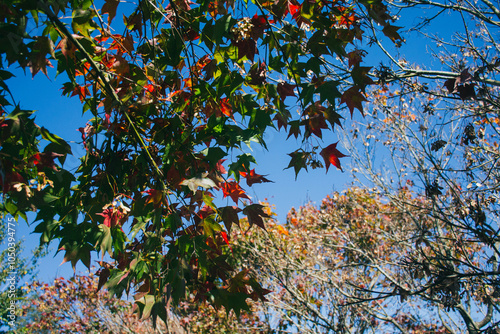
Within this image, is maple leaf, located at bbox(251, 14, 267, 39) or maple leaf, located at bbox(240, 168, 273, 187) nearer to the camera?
maple leaf, located at bbox(251, 14, 267, 39)

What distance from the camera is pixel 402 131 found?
6.28 m

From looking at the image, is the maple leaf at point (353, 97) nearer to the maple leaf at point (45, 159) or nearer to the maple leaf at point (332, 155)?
the maple leaf at point (332, 155)

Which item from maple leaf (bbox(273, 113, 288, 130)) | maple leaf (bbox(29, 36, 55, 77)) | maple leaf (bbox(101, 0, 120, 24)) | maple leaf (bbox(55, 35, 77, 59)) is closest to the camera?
maple leaf (bbox(29, 36, 55, 77))

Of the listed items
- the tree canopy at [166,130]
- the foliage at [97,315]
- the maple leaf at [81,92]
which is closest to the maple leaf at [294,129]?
the tree canopy at [166,130]

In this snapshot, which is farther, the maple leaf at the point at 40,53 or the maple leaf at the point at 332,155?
the maple leaf at the point at 332,155

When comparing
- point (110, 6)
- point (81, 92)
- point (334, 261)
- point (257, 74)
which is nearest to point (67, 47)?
point (110, 6)

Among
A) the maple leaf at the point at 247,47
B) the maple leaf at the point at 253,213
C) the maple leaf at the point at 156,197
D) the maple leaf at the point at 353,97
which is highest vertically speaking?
the maple leaf at the point at 247,47

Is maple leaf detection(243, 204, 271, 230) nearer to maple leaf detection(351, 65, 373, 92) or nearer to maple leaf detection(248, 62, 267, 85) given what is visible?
maple leaf detection(248, 62, 267, 85)

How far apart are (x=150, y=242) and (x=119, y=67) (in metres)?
1.02

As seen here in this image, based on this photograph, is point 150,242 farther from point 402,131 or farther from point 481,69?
point 402,131

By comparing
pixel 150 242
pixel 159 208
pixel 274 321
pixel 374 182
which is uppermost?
pixel 374 182

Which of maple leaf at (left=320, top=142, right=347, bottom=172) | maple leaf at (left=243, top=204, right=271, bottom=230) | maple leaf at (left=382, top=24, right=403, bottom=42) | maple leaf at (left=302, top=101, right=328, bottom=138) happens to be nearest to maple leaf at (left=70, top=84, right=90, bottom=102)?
maple leaf at (left=243, top=204, right=271, bottom=230)

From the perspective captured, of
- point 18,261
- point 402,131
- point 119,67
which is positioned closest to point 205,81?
point 119,67

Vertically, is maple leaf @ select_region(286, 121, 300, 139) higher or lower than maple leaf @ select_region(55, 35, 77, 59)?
lower
